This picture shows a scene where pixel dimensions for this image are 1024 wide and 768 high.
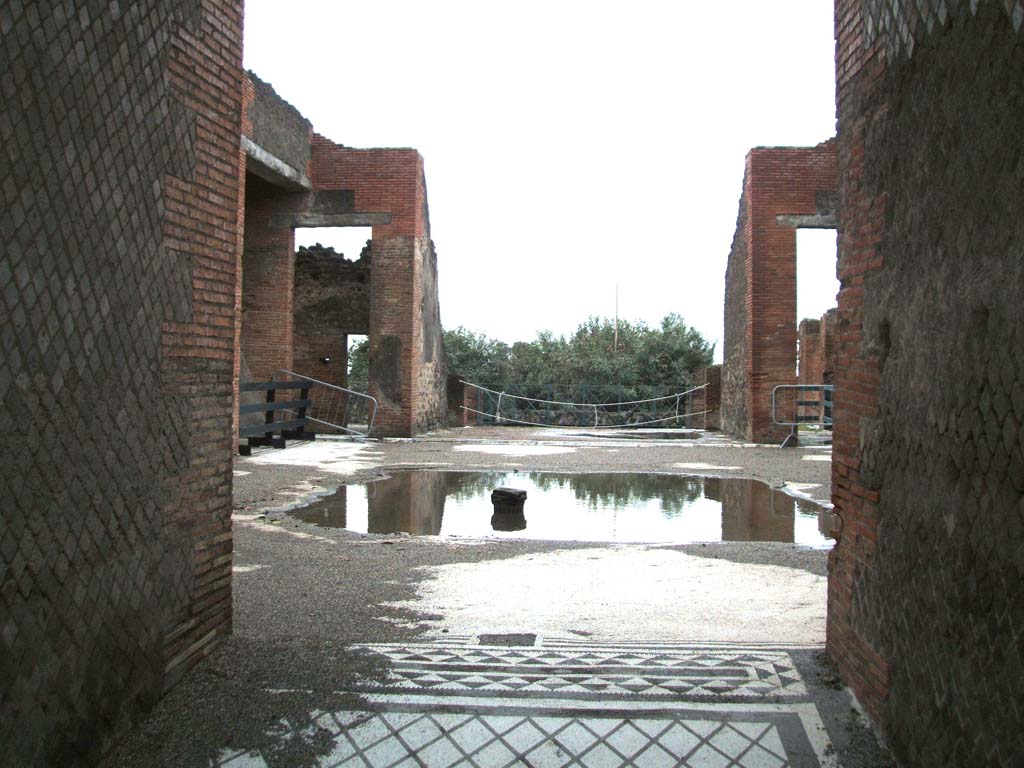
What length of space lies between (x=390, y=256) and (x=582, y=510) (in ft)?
31.7

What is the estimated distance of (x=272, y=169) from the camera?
14844 mm

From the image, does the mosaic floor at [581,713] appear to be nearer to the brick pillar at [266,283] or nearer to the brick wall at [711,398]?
the brick pillar at [266,283]

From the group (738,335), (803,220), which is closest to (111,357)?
(803,220)

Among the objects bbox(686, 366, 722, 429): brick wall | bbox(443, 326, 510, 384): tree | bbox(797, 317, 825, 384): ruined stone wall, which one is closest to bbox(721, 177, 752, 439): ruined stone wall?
bbox(686, 366, 722, 429): brick wall

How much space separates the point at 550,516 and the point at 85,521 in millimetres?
5771

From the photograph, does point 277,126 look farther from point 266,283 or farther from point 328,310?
point 328,310

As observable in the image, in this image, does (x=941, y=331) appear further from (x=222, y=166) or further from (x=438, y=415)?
(x=438, y=415)

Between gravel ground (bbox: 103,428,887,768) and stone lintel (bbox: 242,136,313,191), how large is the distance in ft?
17.6

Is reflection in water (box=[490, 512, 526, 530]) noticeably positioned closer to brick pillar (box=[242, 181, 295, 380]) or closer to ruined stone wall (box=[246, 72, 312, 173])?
ruined stone wall (box=[246, 72, 312, 173])

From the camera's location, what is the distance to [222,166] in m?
3.55

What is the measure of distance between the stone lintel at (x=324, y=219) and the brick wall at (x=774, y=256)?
7202 millimetres

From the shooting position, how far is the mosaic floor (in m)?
2.70

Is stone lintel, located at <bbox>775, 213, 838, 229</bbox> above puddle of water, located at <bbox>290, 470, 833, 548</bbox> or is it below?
above

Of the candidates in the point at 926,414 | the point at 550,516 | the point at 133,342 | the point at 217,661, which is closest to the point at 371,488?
the point at 550,516
